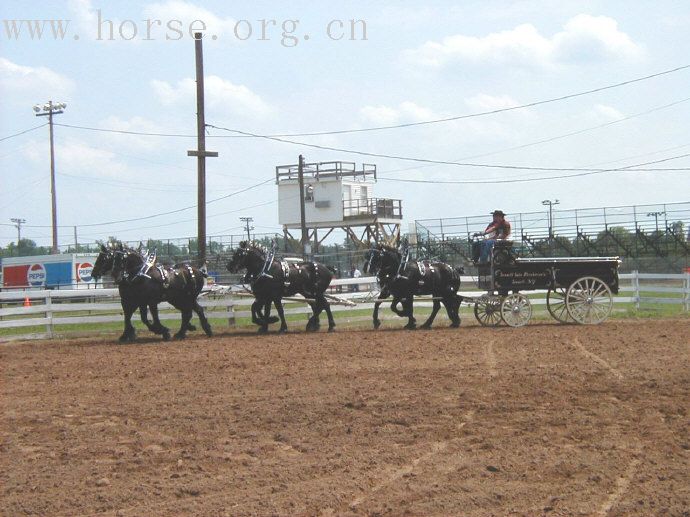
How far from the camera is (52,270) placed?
158 feet

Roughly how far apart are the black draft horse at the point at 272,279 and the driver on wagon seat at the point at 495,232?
382 centimetres

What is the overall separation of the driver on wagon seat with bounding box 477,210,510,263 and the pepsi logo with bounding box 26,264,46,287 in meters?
32.7

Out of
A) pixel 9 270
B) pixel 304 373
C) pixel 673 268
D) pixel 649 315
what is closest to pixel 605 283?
pixel 649 315

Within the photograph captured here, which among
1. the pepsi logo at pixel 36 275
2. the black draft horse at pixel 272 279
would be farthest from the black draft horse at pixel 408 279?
the pepsi logo at pixel 36 275

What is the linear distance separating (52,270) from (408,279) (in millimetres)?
31593

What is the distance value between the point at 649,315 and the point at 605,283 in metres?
3.89

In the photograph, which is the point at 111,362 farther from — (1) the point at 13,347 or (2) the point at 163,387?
(1) the point at 13,347

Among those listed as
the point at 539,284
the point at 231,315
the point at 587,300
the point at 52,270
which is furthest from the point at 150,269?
the point at 52,270

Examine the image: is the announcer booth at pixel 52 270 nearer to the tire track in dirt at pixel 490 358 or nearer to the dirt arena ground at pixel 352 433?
the dirt arena ground at pixel 352 433

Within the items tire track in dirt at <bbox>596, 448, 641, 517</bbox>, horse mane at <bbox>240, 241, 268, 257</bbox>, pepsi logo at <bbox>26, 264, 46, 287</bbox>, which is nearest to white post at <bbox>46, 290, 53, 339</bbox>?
horse mane at <bbox>240, 241, 268, 257</bbox>

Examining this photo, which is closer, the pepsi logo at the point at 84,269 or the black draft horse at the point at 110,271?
the black draft horse at the point at 110,271

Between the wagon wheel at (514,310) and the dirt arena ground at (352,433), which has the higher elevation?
the wagon wheel at (514,310)

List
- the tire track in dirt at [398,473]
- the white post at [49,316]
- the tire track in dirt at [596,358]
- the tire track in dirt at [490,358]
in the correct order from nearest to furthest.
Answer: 1. the tire track in dirt at [398,473]
2. the tire track in dirt at [596,358]
3. the tire track in dirt at [490,358]
4. the white post at [49,316]

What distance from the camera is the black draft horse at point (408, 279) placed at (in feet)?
70.4
